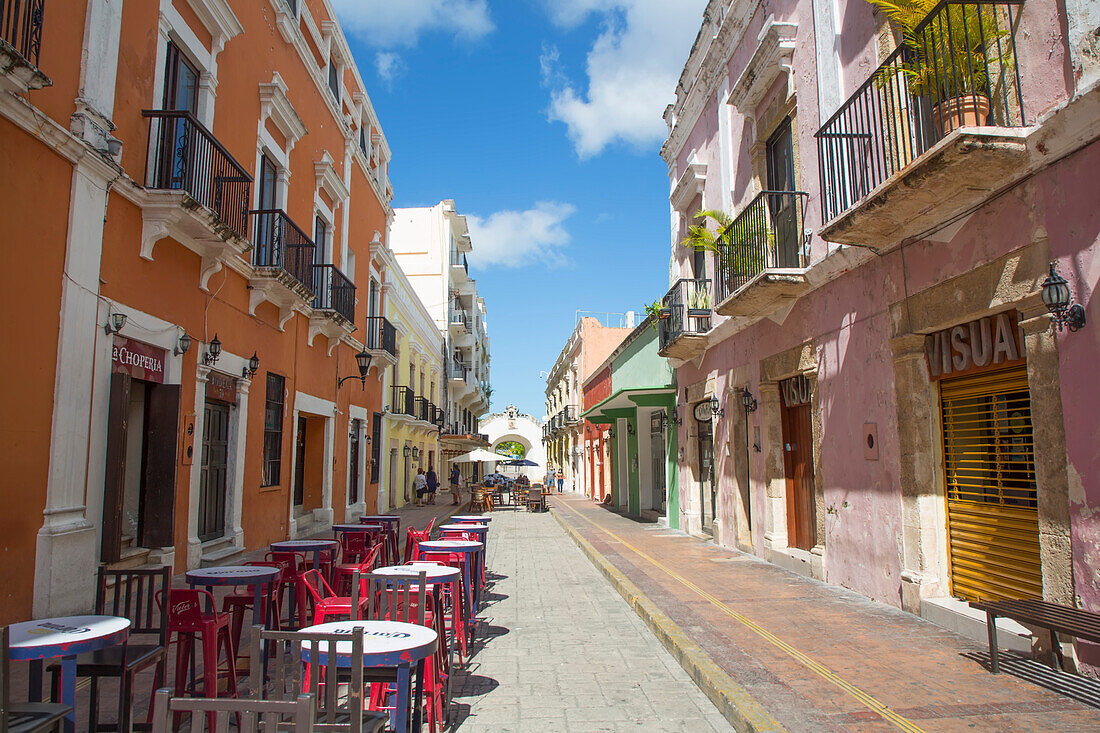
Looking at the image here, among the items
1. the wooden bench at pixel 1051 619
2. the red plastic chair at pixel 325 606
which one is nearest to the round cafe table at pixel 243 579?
the red plastic chair at pixel 325 606

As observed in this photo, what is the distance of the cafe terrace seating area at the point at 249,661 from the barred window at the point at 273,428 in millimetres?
5479

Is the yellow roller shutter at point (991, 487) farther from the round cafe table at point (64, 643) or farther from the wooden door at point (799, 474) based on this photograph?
the round cafe table at point (64, 643)

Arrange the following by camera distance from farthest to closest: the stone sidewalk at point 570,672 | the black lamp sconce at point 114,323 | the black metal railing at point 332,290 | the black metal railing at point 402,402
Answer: the black metal railing at point 402,402, the black metal railing at point 332,290, the black lamp sconce at point 114,323, the stone sidewalk at point 570,672

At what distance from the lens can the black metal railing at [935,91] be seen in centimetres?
524

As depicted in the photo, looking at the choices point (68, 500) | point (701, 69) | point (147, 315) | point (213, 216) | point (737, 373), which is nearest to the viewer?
point (68, 500)

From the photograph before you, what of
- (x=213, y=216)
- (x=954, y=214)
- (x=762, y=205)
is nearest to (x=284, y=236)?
(x=213, y=216)

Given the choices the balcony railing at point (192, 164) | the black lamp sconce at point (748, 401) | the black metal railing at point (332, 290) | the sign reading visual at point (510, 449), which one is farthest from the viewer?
the sign reading visual at point (510, 449)

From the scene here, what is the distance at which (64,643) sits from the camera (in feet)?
10.2

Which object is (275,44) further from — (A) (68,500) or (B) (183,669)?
(B) (183,669)

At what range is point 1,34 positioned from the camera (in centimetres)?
524

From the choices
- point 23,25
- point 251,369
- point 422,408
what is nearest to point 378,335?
point 422,408

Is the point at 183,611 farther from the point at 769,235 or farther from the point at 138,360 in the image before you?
the point at 769,235

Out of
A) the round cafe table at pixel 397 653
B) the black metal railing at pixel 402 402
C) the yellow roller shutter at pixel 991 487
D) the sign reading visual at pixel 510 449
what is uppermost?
the black metal railing at pixel 402 402

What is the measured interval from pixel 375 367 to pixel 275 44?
9.02 metres
